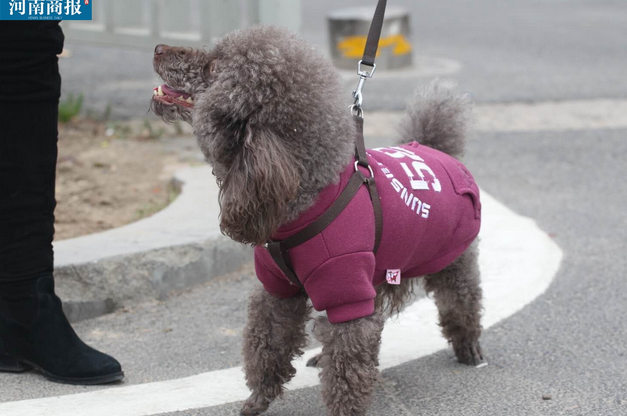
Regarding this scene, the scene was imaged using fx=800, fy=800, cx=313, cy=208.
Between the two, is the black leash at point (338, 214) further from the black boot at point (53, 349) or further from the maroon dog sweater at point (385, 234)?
the black boot at point (53, 349)

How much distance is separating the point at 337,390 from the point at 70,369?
1102mm

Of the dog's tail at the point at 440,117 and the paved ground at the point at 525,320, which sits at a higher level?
the dog's tail at the point at 440,117

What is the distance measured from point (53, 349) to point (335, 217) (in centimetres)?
131

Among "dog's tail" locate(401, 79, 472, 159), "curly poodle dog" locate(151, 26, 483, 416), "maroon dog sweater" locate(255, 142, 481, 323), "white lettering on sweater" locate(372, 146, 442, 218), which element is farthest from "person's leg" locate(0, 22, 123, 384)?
"dog's tail" locate(401, 79, 472, 159)

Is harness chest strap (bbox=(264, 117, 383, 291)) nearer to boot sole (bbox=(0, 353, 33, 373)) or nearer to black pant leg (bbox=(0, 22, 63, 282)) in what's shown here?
black pant leg (bbox=(0, 22, 63, 282))

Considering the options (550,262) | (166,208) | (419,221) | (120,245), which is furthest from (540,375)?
(166,208)

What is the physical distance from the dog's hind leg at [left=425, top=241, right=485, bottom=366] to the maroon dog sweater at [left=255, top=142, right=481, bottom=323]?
17 cm

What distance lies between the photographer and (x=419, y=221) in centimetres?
278

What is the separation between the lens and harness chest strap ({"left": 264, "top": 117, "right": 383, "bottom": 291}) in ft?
8.29

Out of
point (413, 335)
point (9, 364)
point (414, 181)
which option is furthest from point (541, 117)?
point (9, 364)

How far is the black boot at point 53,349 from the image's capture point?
307 centimetres

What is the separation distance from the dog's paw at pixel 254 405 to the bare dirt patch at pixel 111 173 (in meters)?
1.98

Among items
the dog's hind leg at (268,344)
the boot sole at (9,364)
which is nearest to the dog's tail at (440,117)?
the dog's hind leg at (268,344)

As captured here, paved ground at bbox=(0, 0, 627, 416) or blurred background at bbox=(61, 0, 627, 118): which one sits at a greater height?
blurred background at bbox=(61, 0, 627, 118)
